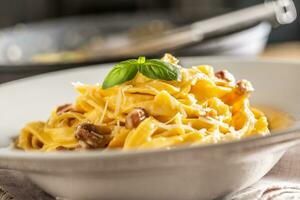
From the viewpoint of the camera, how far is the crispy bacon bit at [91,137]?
157cm

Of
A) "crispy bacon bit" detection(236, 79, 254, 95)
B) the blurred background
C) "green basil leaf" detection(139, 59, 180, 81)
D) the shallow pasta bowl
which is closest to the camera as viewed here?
the shallow pasta bowl

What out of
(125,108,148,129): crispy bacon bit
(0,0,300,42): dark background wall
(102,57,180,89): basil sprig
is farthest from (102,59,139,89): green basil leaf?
(0,0,300,42): dark background wall

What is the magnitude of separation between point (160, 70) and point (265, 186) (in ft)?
1.21

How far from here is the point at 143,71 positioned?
5.50 feet

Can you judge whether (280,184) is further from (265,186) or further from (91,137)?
→ (91,137)

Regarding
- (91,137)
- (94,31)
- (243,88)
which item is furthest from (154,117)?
(94,31)

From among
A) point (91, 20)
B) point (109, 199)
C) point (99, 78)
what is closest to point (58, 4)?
point (91, 20)

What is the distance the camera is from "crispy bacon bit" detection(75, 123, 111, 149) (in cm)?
157

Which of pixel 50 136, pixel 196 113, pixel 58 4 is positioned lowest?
pixel 58 4

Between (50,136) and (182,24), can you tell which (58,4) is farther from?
(50,136)

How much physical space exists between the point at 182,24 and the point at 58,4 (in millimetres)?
2404

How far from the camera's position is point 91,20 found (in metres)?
3.89

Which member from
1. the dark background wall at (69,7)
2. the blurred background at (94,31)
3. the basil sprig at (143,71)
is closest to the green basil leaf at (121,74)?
the basil sprig at (143,71)

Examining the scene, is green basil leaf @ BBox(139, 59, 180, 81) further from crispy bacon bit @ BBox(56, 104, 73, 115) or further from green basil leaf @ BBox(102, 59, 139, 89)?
crispy bacon bit @ BBox(56, 104, 73, 115)
